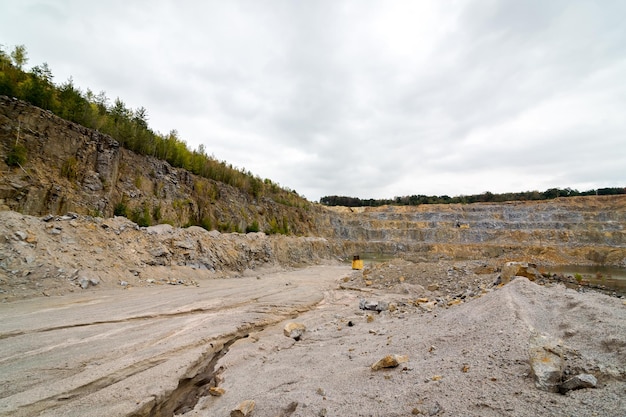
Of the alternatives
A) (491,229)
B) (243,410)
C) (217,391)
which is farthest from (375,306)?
(491,229)

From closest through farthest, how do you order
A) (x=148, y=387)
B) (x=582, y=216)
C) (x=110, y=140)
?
(x=148, y=387), (x=110, y=140), (x=582, y=216)

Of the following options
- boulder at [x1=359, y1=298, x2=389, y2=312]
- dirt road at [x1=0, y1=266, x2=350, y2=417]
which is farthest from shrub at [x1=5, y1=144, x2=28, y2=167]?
boulder at [x1=359, y1=298, x2=389, y2=312]

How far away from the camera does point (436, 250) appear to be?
137 feet

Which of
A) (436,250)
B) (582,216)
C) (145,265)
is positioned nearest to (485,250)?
(436,250)

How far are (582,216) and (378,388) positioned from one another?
192 ft

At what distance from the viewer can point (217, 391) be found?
11.8 ft

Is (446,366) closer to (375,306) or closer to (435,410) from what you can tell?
(435,410)

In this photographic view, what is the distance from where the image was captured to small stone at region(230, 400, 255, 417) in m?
2.92

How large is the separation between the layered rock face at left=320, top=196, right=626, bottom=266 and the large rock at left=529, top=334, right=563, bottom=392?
35152mm

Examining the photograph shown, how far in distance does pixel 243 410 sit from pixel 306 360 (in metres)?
1.58

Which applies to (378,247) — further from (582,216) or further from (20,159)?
(20,159)

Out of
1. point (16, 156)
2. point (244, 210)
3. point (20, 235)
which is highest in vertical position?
point (16, 156)

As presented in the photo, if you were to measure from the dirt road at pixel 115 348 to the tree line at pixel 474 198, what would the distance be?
6711 centimetres

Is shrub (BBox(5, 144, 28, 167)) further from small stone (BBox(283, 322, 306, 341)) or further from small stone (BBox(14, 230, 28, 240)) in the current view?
small stone (BBox(283, 322, 306, 341))
